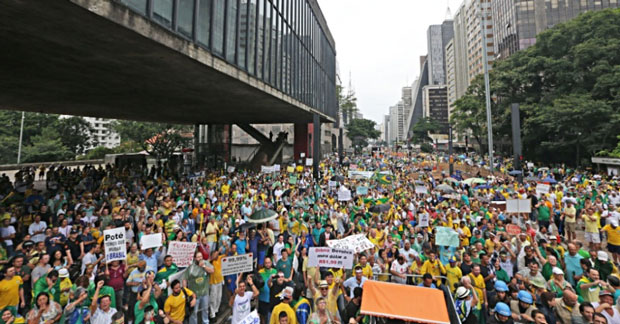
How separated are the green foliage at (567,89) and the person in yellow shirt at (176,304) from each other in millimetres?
35156

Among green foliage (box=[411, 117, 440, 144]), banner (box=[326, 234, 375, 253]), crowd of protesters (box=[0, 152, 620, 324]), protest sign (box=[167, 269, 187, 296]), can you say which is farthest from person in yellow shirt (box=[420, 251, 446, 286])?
green foliage (box=[411, 117, 440, 144])

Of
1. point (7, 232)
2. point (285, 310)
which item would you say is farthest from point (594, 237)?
point (7, 232)

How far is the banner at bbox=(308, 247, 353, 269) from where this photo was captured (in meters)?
6.07

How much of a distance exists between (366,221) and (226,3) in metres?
11.8

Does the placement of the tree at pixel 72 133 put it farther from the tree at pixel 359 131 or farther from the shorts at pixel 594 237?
the shorts at pixel 594 237

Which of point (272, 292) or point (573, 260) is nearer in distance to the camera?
point (272, 292)

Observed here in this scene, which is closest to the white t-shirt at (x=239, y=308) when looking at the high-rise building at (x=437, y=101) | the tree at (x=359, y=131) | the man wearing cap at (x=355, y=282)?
the man wearing cap at (x=355, y=282)

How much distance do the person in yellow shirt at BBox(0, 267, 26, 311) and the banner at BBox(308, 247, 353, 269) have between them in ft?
17.4

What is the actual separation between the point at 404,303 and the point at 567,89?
40807 mm

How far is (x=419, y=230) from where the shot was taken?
9539 mm

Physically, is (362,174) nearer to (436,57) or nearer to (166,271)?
(166,271)

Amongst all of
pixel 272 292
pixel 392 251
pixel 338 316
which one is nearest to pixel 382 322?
pixel 338 316

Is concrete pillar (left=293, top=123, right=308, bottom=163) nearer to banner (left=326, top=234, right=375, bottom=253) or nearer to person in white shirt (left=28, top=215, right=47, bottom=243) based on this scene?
person in white shirt (left=28, top=215, right=47, bottom=243)

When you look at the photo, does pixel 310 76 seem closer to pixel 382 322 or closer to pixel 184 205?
pixel 184 205
